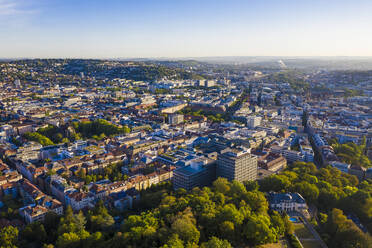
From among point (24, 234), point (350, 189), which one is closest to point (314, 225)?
point (350, 189)

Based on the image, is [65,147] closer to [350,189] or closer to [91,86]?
[350,189]

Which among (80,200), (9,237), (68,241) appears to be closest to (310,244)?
(68,241)

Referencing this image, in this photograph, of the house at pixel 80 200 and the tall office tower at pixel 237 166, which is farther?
the tall office tower at pixel 237 166

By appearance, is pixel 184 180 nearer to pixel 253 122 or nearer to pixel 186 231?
pixel 186 231

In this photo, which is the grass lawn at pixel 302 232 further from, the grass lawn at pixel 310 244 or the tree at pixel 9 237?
the tree at pixel 9 237

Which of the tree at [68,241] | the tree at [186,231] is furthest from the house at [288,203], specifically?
the tree at [68,241]
